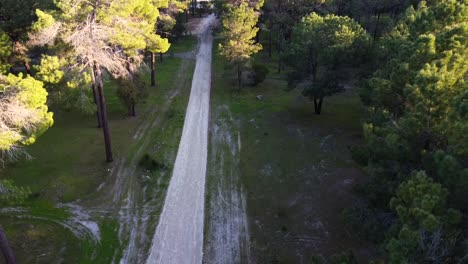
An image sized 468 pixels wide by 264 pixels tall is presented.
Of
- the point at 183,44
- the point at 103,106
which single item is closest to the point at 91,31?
the point at 103,106

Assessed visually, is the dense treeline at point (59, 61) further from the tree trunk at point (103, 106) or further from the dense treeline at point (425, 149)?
the dense treeline at point (425, 149)

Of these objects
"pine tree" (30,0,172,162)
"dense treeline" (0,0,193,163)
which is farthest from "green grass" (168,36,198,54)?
"pine tree" (30,0,172,162)

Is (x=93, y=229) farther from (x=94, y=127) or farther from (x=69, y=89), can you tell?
(x=94, y=127)

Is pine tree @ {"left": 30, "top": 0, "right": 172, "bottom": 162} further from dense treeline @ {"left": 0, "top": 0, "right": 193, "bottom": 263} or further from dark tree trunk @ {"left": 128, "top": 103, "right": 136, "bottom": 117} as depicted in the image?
dark tree trunk @ {"left": 128, "top": 103, "right": 136, "bottom": 117}

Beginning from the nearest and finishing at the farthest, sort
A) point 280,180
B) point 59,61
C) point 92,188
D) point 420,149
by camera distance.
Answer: point 420,149
point 92,188
point 59,61
point 280,180

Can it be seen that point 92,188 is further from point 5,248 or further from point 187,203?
point 5,248

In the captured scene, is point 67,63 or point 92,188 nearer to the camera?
point 92,188

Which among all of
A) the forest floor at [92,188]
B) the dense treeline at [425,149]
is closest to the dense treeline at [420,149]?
the dense treeline at [425,149]

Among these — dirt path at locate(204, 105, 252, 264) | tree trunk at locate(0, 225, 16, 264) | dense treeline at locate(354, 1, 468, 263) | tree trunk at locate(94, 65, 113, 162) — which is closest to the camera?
dense treeline at locate(354, 1, 468, 263)
